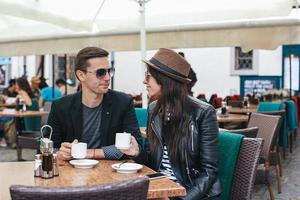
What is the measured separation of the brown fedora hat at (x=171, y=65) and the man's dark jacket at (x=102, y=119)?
348 millimetres

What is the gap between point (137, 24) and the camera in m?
5.97

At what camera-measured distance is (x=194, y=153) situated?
2.55 metres

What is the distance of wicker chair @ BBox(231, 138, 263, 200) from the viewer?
8.65ft

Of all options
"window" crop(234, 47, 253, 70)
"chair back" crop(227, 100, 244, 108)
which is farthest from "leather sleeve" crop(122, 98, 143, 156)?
"window" crop(234, 47, 253, 70)

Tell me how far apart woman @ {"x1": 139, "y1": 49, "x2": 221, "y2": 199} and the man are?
245 mm

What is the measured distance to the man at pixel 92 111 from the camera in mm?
2842

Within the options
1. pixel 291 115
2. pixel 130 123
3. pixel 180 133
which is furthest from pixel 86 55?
pixel 291 115

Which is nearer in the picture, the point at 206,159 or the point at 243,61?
the point at 206,159

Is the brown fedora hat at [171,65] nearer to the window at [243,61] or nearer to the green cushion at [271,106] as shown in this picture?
the green cushion at [271,106]

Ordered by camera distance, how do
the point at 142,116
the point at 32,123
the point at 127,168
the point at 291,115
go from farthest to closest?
the point at 291,115 < the point at 32,123 < the point at 142,116 < the point at 127,168

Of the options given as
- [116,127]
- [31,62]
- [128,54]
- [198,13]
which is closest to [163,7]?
[198,13]

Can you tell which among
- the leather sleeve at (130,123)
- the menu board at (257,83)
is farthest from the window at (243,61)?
the leather sleeve at (130,123)

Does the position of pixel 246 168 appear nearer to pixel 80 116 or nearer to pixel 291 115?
pixel 80 116

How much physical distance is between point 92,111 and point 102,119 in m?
0.08
